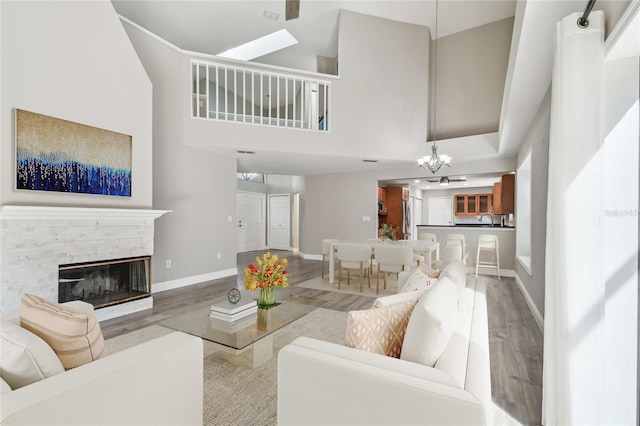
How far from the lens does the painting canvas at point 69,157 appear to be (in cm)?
284

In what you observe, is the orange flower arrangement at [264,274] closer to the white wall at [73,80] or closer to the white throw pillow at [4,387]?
the white throw pillow at [4,387]

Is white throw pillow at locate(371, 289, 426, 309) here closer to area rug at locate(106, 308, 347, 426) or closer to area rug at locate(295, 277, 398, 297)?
area rug at locate(106, 308, 347, 426)

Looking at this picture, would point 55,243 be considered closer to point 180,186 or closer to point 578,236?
point 180,186

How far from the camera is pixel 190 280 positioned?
5.02 metres

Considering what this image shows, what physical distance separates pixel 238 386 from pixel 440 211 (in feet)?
34.5

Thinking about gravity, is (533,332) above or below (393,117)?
below

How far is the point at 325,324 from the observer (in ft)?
10.4

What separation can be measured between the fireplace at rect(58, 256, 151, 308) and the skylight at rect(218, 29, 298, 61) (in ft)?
16.8

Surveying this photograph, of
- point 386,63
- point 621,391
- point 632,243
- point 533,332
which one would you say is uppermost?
point 386,63

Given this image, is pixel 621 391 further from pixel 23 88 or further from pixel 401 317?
pixel 23 88

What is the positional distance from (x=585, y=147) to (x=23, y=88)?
4.50m

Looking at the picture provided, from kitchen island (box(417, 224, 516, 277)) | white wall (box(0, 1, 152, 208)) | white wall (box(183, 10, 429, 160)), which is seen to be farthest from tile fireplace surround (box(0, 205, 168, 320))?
kitchen island (box(417, 224, 516, 277))

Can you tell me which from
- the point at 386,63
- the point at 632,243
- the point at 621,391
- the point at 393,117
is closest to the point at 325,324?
the point at 621,391

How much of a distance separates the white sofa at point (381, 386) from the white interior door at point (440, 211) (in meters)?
10.4
